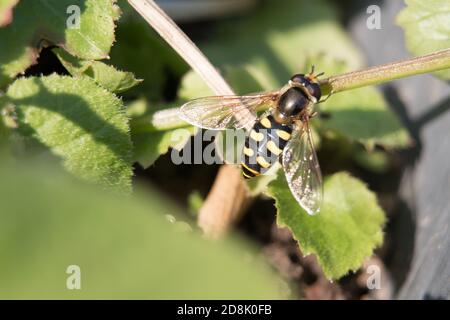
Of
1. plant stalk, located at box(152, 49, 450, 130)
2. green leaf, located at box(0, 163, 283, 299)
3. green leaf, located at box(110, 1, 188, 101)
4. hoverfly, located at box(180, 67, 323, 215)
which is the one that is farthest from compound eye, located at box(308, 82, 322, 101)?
green leaf, located at box(0, 163, 283, 299)

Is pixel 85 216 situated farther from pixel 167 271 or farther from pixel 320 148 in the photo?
pixel 320 148

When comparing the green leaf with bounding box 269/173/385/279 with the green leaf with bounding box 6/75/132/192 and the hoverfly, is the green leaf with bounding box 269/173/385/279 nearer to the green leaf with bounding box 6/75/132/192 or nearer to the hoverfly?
the hoverfly

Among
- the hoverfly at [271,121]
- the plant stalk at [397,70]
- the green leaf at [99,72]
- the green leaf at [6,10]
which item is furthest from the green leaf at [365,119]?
the green leaf at [6,10]

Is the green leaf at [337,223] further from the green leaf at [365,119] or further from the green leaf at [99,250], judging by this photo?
the green leaf at [99,250]

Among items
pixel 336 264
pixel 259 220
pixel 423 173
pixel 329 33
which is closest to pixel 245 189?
pixel 259 220

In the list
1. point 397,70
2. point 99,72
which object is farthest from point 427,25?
point 99,72

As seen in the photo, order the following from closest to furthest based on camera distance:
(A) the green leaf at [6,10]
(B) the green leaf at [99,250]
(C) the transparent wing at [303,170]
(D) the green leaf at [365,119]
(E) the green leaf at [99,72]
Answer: (B) the green leaf at [99,250] → (A) the green leaf at [6,10] → (C) the transparent wing at [303,170] → (E) the green leaf at [99,72] → (D) the green leaf at [365,119]

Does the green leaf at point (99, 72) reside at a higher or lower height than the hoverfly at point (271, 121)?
higher
